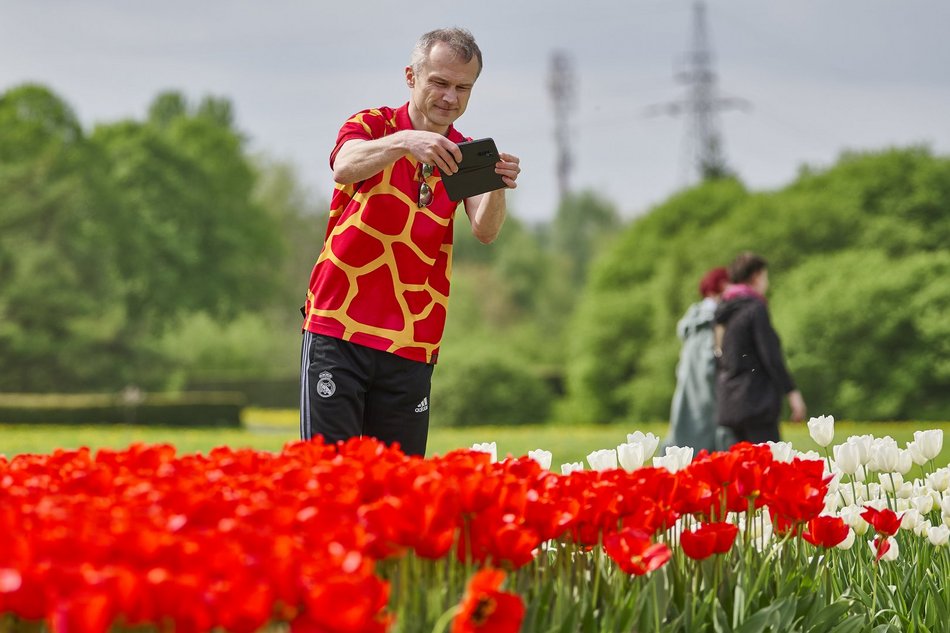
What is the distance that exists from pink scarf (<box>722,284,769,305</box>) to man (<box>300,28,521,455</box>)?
14.7 feet

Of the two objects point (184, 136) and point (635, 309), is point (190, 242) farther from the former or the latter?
point (635, 309)

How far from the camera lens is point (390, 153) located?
128 inches

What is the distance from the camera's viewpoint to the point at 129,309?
4047cm

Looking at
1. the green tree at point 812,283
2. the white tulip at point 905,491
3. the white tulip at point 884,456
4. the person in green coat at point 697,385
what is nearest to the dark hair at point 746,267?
the person in green coat at point 697,385

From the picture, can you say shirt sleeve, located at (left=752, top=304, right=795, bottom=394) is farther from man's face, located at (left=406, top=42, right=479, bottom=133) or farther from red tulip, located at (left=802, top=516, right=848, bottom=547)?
red tulip, located at (left=802, top=516, right=848, bottom=547)

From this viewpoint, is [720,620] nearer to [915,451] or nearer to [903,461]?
[903,461]

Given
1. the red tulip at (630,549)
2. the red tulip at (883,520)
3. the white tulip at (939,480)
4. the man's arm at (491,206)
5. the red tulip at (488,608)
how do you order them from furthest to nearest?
the white tulip at (939,480), the man's arm at (491,206), the red tulip at (883,520), the red tulip at (630,549), the red tulip at (488,608)

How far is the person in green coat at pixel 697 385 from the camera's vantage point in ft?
30.6

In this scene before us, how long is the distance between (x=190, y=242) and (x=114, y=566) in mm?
41572

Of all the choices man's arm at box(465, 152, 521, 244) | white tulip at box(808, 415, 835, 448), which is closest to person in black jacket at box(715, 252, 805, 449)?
white tulip at box(808, 415, 835, 448)

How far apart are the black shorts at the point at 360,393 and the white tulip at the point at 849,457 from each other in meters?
1.23

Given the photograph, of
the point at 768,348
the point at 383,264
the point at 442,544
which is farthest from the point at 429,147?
the point at 768,348

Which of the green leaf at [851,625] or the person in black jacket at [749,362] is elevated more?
the person in black jacket at [749,362]

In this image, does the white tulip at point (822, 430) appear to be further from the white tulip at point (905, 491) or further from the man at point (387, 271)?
the man at point (387, 271)
